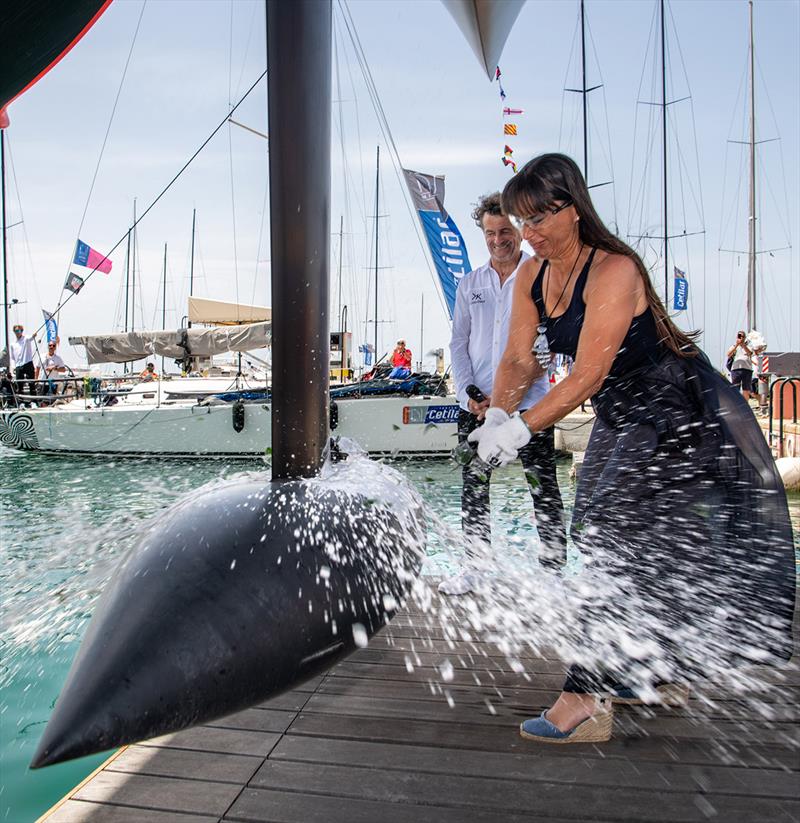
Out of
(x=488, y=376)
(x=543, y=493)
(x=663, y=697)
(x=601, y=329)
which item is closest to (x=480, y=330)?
(x=488, y=376)

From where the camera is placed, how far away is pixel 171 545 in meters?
1.42

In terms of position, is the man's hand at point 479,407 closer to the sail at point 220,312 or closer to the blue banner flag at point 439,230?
the blue banner flag at point 439,230

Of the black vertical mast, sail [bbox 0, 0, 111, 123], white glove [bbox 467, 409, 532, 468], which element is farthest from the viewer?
sail [bbox 0, 0, 111, 123]

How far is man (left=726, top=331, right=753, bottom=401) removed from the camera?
14.6 meters

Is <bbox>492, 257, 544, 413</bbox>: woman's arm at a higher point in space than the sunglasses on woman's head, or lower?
lower

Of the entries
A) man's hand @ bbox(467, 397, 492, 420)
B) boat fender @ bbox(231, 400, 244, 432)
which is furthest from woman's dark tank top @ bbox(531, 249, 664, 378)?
boat fender @ bbox(231, 400, 244, 432)

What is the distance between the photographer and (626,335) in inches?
74.5

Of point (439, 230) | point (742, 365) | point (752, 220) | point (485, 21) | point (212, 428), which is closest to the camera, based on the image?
point (485, 21)

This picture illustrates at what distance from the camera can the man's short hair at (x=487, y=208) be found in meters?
3.09

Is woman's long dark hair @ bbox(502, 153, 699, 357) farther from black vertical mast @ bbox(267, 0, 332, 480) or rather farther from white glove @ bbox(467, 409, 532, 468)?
black vertical mast @ bbox(267, 0, 332, 480)

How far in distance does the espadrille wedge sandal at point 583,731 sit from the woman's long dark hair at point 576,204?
100 centimetres


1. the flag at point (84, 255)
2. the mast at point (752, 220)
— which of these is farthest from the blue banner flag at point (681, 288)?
the flag at point (84, 255)

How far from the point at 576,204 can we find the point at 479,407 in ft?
3.98

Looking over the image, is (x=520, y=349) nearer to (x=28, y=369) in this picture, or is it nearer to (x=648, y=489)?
(x=648, y=489)
